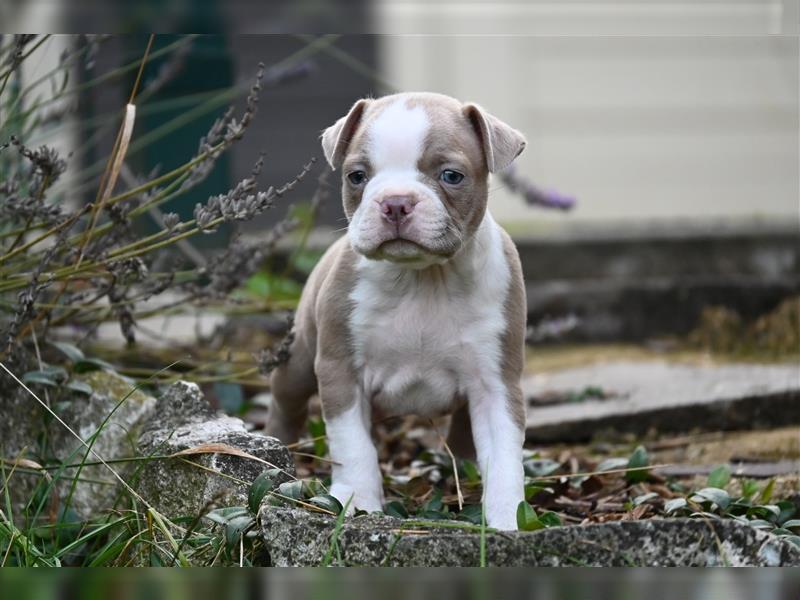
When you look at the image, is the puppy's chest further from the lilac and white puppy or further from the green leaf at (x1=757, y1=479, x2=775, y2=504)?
the green leaf at (x1=757, y1=479, x2=775, y2=504)

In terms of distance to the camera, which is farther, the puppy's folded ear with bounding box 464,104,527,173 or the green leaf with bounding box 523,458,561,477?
the green leaf with bounding box 523,458,561,477

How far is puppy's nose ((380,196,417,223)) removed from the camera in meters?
2.69

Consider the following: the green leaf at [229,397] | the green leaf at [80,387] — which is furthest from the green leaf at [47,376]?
the green leaf at [229,397]

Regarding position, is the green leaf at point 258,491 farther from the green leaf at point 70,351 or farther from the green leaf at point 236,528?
the green leaf at point 70,351

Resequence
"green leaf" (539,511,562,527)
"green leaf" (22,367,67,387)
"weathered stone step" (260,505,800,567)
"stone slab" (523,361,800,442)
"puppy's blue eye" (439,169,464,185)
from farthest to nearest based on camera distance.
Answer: "stone slab" (523,361,800,442)
"green leaf" (22,367,67,387)
"puppy's blue eye" (439,169,464,185)
"green leaf" (539,511,562,527)
"weathered stone step" (260,505,800,567)

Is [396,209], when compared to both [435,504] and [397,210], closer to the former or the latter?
[397,210]

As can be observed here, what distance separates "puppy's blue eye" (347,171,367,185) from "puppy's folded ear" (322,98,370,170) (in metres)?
0.12

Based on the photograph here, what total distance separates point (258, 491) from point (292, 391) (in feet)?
3.42

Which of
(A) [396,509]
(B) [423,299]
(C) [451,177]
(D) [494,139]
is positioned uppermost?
(D) [494,139]

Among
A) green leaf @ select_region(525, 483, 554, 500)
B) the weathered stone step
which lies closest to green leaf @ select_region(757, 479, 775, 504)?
green leaf @ select_region(525, 483, 554, 500)

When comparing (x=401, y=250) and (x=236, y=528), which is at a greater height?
(x=401, y=250)

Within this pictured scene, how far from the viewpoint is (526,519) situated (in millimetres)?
2496

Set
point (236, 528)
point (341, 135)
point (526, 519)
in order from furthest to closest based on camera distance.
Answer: point (341, 135)
point (526, 519)
point (236, 528)

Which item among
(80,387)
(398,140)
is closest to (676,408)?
(398,140)
